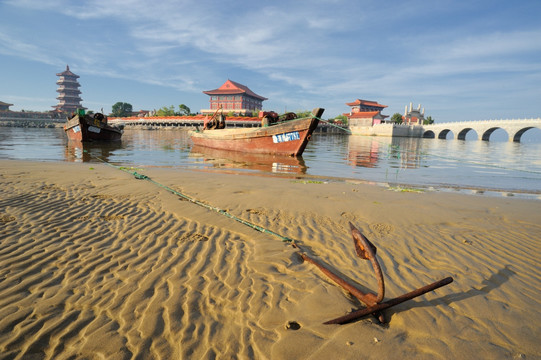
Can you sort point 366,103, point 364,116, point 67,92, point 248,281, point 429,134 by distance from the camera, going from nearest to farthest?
1. point 248,281
2. point 429,134
3. point 364,116
4. point 366,103
5. point 67,92

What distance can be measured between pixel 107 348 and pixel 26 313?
81cm

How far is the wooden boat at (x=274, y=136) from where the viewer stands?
14523mm

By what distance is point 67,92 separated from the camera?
324 feet

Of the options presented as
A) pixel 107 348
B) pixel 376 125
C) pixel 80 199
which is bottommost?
pixel 107 348

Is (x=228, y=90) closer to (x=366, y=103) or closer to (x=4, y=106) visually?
(x=366, y=103)

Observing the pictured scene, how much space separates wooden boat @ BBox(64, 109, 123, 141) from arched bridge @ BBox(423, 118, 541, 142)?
6571 cm

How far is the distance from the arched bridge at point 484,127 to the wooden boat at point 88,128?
65.7 meters

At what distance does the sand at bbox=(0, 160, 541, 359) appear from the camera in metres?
1.84

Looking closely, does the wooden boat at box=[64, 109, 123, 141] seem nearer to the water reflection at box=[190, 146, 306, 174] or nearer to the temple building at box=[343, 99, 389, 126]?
the water reflection at box=[190, 146, 306, 174]

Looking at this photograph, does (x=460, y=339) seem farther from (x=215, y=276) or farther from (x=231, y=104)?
(x=231, y=104)

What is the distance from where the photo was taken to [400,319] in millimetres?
2084

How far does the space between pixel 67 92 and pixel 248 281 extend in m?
126

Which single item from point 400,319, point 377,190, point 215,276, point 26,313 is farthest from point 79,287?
point 377,190

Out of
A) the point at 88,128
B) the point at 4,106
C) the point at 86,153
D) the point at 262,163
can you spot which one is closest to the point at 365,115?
the point at 88,128
